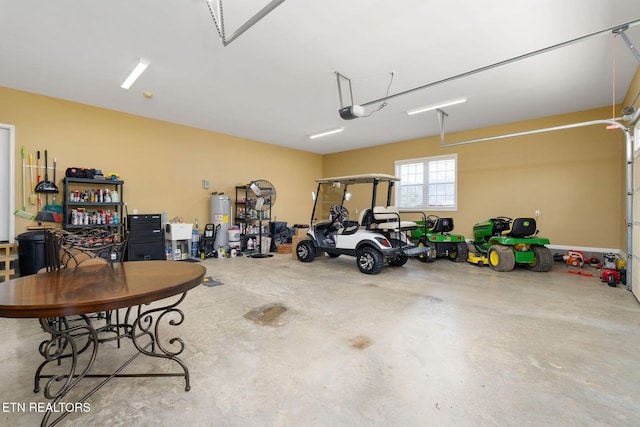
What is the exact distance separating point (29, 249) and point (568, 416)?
6.26m

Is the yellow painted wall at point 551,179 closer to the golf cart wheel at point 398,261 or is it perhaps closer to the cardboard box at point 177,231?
the golf cart wheel at point 398,261

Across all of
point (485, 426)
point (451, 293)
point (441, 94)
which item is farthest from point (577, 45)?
point (485, 426)

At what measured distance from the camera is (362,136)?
25.2ft

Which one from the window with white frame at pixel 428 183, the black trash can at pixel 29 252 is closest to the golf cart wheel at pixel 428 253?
the window with white frame at pixel 428 183

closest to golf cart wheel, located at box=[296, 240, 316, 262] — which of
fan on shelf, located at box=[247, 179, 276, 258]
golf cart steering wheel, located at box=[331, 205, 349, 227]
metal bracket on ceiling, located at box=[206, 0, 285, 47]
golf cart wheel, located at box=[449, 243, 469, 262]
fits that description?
golf cart steering wheel, located at box=[331, 205, 349, 227]

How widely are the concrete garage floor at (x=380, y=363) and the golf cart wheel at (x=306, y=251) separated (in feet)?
7.35

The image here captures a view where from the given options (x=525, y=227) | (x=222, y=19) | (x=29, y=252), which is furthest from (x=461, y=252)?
(x=29, y=252)

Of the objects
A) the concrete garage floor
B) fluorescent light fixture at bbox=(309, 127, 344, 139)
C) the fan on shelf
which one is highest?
fluorescent light fixture at bbox=(309, 127, 344, 139)

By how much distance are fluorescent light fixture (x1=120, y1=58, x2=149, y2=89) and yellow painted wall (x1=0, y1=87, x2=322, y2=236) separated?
1.63 metres

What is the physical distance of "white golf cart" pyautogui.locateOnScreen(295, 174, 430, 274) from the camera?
4.93 meters

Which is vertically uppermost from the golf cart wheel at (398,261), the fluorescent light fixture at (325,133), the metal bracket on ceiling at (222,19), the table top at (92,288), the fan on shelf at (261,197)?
the fluorescent light fixture at (325,133)

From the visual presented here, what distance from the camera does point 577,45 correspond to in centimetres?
337

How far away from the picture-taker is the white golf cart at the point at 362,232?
4926 millimetres

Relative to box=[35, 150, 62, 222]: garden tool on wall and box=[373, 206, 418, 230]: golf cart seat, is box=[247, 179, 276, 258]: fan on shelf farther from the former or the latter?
box=[35, 150, 62, 222]: garden tool on wall
